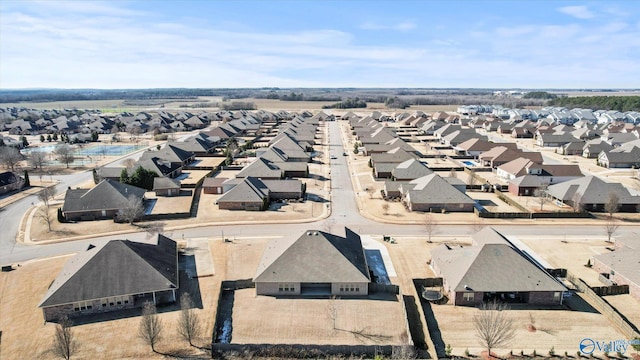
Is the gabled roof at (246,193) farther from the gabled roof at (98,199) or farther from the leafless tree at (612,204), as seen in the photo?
the leafless tree at (612,204)

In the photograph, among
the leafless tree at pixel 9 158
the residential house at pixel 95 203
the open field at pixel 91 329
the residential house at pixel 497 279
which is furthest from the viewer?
the leafless tree at pixel 9 158

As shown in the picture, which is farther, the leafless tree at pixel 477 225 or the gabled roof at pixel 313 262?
the leafless tree at pixel 477 225

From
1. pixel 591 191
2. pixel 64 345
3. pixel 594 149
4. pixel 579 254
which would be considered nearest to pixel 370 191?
pixel 579 254

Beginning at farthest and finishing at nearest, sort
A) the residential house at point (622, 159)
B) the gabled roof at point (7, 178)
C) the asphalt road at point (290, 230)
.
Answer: the residential house at point (622, 159), the gabled roof at point (7, 178), the asphalt road at point (290, 230)

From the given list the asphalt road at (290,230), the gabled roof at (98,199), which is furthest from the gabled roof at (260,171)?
the gabled roof at (98,199)

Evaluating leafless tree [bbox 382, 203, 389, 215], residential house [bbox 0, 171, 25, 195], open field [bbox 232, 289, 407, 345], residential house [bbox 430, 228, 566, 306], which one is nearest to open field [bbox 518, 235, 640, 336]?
residential house [bbox 430, 228, 566, 306]

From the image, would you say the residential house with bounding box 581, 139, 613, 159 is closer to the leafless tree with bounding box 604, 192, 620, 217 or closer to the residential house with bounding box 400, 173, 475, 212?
the leafless tree with bounding box 604, 192, 620, 217
